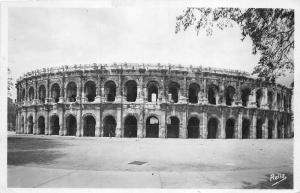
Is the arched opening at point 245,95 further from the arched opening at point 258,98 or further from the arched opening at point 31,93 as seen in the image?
the arched opening at point 31,93

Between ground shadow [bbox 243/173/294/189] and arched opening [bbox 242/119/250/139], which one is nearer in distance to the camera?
ground shadow [bbox 243/173/294/189]

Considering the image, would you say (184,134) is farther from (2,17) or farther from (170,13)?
(2,17)

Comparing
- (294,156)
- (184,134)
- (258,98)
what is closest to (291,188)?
(294,156)

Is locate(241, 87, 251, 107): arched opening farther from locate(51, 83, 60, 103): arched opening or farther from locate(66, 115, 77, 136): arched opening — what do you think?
locate(51, 83, 60, 103): arched opening

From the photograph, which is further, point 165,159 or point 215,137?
point 215,137

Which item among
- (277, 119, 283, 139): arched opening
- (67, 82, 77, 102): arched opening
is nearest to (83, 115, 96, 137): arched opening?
(67, 82, 77, 102): arched opening

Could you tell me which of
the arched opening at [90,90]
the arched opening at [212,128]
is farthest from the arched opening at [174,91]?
the arched opening at [90,90]
